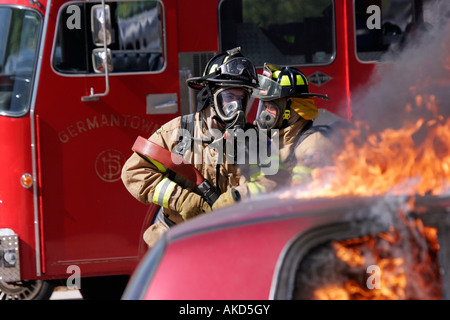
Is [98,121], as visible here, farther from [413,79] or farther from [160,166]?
[413,79]

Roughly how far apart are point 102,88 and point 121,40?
1.28ft

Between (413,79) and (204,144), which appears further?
(413,79)

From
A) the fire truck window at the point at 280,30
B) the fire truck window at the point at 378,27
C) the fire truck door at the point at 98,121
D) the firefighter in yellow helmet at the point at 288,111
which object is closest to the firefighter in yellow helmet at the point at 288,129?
the firefighter in yellow helmet at the point at 288,111

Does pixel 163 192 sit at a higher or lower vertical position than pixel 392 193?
lower

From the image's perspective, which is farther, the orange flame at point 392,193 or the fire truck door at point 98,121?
the fire truck door at point 98,121

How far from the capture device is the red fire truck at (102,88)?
546 cm

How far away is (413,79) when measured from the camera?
17.6ft

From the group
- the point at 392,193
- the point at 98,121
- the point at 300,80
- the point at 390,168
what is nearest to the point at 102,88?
the point at 98,121

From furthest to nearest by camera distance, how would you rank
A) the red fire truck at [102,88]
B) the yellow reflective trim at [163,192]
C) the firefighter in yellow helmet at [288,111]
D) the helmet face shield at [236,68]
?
the red fire truck at [102,88] < the firefighter in yellow helmet at [288,111] < the helmet face shield at [236,68] < the yellow reflective trim at [163,192]

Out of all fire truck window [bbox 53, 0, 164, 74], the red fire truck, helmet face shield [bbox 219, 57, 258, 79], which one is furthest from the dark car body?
fire truck window [bbox 53, 0, 164, 74]

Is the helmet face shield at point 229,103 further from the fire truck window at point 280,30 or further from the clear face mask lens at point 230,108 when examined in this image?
the fire truck window at point 280,30
